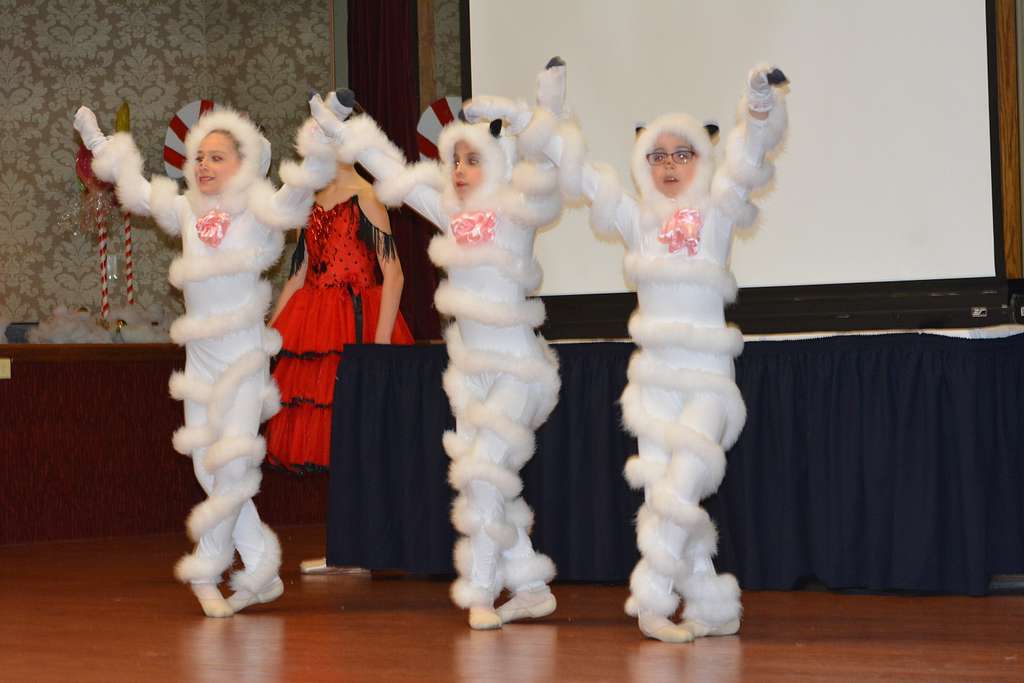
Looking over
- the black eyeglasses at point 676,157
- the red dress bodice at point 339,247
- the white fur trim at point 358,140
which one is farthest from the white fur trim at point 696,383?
the red dress bodice at point 339,247

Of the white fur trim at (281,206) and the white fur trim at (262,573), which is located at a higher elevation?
the white fur trim at (281,206)

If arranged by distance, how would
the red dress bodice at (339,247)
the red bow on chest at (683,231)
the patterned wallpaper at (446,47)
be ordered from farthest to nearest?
the patterned wallpaper at (446,47) → the red dress bodice at (339,247) → the red bow on chest at (683,231)

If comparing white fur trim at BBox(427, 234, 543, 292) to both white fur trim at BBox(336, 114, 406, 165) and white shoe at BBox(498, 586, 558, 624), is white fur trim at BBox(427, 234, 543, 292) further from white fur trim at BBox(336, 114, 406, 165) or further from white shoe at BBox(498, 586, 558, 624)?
white shoe at BBox(498, 586, 558, 624)

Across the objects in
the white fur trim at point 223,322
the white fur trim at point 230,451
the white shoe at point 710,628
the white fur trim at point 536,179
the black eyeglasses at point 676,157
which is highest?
the black eyeglasses at point 676,157

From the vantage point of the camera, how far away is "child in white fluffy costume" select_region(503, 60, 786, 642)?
12.2 ft

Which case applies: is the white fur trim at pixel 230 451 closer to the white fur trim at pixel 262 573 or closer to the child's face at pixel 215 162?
the white fur trim at pixel 262 573

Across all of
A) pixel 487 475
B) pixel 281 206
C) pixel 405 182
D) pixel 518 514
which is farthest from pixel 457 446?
pixel 281 206

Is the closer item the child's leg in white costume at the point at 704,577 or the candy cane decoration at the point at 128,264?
the child's leg in white costume at the point at 704,577

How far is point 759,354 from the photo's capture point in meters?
4.71

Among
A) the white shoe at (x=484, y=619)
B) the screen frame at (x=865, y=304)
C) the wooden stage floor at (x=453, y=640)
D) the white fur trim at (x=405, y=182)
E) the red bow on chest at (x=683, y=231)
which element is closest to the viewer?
the wooden stage floor at (x=453, y=640)

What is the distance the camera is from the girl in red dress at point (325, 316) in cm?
534

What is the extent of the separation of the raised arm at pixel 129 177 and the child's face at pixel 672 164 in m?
1.55

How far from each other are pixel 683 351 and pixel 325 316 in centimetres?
191

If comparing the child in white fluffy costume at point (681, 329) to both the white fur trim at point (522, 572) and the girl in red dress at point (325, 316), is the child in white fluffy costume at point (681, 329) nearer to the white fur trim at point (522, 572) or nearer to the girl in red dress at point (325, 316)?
the white fur trim at point (522, 572)
